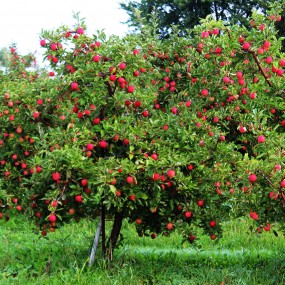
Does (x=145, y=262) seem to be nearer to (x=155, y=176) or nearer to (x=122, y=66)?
(x=155, y=176)

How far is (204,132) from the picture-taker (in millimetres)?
5773

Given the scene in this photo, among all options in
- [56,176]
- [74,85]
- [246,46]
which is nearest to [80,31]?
[74,85]

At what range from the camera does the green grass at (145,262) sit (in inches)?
214

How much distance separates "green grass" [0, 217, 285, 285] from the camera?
5.43 m

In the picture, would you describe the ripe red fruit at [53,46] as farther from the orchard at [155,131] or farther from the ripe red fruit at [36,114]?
the ripe red fruit at [36,114]

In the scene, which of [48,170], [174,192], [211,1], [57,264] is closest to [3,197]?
[57,264]

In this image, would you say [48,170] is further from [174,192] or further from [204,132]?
[204,132]

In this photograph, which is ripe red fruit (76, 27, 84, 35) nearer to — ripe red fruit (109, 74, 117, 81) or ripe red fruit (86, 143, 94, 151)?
ripe red fruit (109, 74, 117, 81)

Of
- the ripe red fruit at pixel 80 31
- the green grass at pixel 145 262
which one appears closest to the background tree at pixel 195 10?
the green grass at pixel 145 262

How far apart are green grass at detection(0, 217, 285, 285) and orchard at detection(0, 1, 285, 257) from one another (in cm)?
44

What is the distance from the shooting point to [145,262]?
627cm

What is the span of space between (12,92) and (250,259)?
11.8ft

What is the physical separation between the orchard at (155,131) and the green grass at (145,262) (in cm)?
44

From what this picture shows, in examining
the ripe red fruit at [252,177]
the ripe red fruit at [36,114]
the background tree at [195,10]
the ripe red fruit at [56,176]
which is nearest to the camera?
the ripe red fruit at [252,177]
